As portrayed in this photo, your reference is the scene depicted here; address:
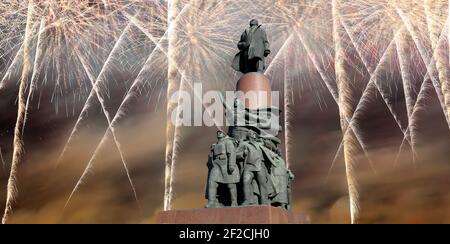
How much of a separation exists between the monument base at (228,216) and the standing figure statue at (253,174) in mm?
918

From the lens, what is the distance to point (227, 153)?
16938 millimetres

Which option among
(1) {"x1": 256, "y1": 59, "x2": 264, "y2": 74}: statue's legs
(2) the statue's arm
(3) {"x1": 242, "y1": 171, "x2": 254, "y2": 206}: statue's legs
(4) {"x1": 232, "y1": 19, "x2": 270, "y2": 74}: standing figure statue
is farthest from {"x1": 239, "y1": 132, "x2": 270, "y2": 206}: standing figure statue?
(2) the statue's arm

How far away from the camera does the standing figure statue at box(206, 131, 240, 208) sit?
1677cm

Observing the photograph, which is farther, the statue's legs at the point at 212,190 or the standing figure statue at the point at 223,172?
the standing figure statue at the point at 223,172

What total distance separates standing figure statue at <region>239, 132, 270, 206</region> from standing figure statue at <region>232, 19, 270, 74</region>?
12.6 feet

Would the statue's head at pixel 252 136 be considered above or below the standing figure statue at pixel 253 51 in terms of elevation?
below

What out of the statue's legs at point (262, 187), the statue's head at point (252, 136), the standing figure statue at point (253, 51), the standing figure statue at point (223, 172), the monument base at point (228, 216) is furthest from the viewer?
the standing figure statue at point (253, 51)

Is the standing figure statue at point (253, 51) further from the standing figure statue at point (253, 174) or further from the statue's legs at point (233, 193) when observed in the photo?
the statue's legs at point (233, 193)

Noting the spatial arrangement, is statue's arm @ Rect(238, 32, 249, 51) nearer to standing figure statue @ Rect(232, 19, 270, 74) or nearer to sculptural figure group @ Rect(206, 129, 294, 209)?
standing figure statue @ Rect(232, 19, 270, 74)

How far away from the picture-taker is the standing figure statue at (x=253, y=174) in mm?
16672

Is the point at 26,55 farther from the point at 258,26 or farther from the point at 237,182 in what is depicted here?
the point at 237,182

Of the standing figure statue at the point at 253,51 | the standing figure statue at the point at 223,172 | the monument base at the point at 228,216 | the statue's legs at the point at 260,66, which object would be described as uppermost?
the standing figure statue at the point at 253,51

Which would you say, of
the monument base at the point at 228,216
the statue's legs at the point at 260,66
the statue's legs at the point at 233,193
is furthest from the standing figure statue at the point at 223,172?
the statue's legs at the point at 260,66
